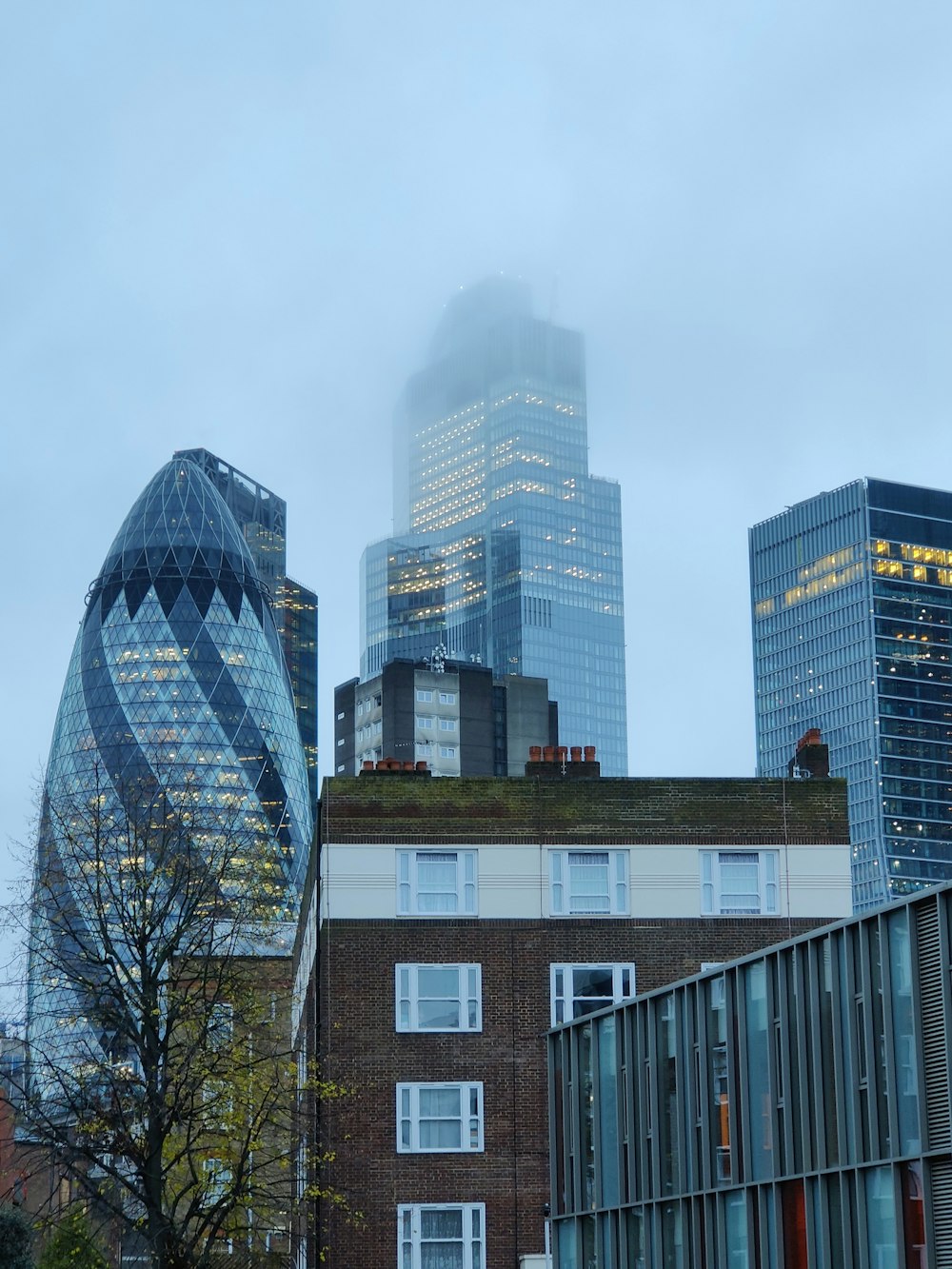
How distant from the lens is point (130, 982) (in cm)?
4322

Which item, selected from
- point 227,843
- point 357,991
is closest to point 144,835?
point 227,843

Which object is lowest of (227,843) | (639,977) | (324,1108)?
(324,1108)

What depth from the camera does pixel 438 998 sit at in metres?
48.0

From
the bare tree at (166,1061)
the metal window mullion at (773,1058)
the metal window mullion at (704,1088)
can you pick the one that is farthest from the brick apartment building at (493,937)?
the metal window mullion at (773,1058)

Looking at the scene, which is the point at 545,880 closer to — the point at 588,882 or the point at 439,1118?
the point at 588,882

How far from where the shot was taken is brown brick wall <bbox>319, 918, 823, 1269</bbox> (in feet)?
153

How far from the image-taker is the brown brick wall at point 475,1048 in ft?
153

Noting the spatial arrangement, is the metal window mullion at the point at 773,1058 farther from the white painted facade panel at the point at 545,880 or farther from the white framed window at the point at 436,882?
the white framed window at the point at 436,882

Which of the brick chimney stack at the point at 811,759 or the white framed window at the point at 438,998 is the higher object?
the brick chimney stack at the point at 811,759

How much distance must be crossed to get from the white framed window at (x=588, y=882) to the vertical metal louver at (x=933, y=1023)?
76.9ft

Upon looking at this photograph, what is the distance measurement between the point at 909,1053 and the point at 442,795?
23.9 meters

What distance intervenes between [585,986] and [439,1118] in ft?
14.9

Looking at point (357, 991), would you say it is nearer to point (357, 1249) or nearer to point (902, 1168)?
point (357, 1249)

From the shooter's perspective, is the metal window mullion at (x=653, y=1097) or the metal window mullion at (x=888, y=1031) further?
the metal window mullion at (x=653, y=1097)
